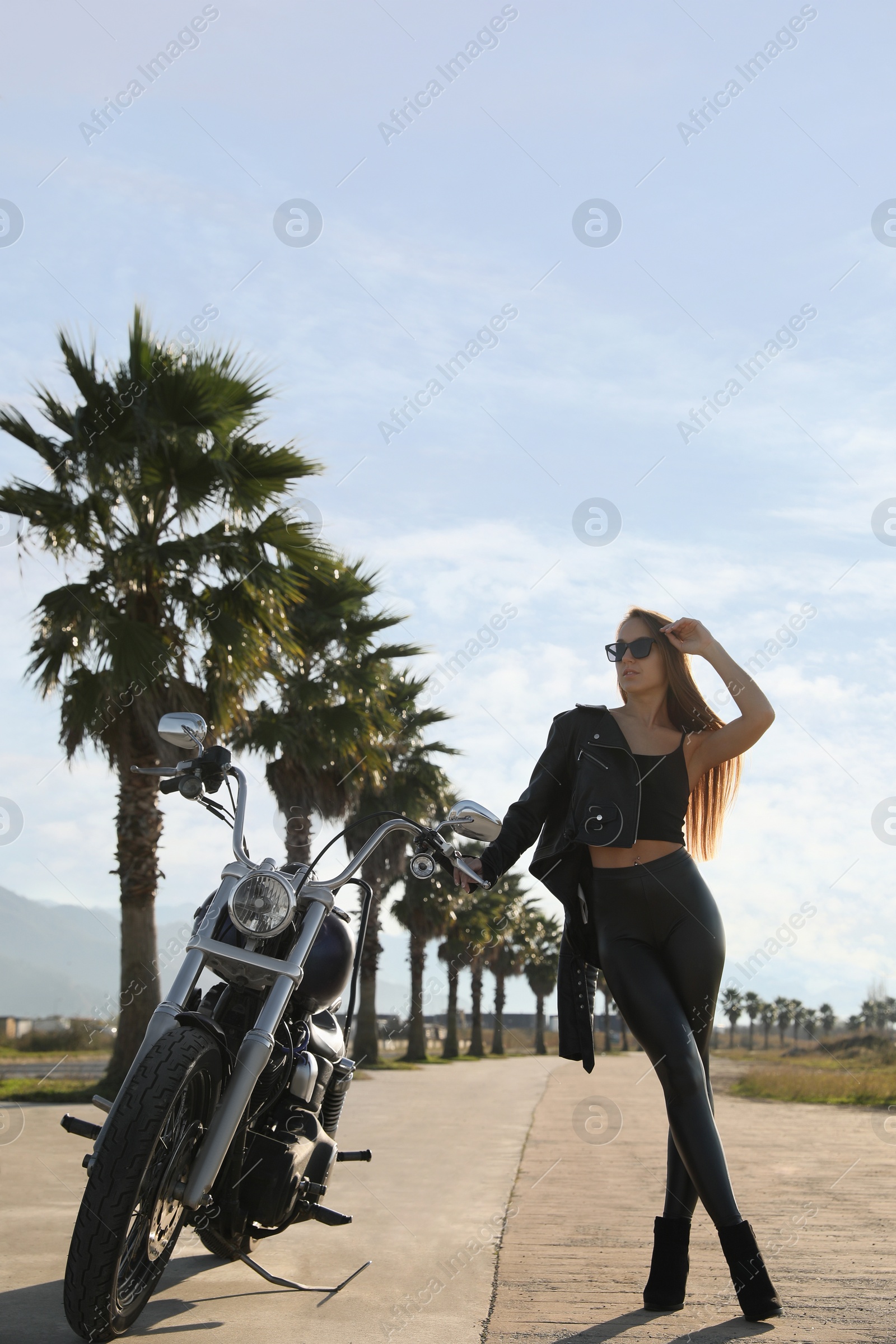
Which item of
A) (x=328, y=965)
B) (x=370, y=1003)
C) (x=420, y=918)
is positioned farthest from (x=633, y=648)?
(x=420, y=918)

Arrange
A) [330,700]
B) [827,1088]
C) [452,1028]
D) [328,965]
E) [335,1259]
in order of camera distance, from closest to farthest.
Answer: [328,965]
[335,1259]
[330,700]
[827,1088]
[452,1028]

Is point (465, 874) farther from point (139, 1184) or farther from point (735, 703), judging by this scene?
point (139, 1184)

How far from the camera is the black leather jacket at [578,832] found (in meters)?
3.35

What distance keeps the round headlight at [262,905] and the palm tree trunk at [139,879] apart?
10075mm

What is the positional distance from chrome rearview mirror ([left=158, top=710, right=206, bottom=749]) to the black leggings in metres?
1.23

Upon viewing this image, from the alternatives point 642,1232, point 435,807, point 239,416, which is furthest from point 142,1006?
point 435,807

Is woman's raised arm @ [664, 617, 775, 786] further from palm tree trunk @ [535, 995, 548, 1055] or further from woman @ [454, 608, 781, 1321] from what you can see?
palm tree trunk @ [535, 995, 548, 1055]

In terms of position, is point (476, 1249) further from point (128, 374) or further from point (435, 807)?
point (435, 807)

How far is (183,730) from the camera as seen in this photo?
3.25m

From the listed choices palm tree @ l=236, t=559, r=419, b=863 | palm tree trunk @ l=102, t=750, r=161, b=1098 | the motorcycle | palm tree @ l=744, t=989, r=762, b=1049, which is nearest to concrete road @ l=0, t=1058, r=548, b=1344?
the motorcycle

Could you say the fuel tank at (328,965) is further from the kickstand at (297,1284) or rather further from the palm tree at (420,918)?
the palm tree at (420,918)

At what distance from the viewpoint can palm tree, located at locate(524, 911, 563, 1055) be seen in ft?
219

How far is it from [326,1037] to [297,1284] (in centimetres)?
65

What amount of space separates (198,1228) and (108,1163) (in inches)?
21.3
